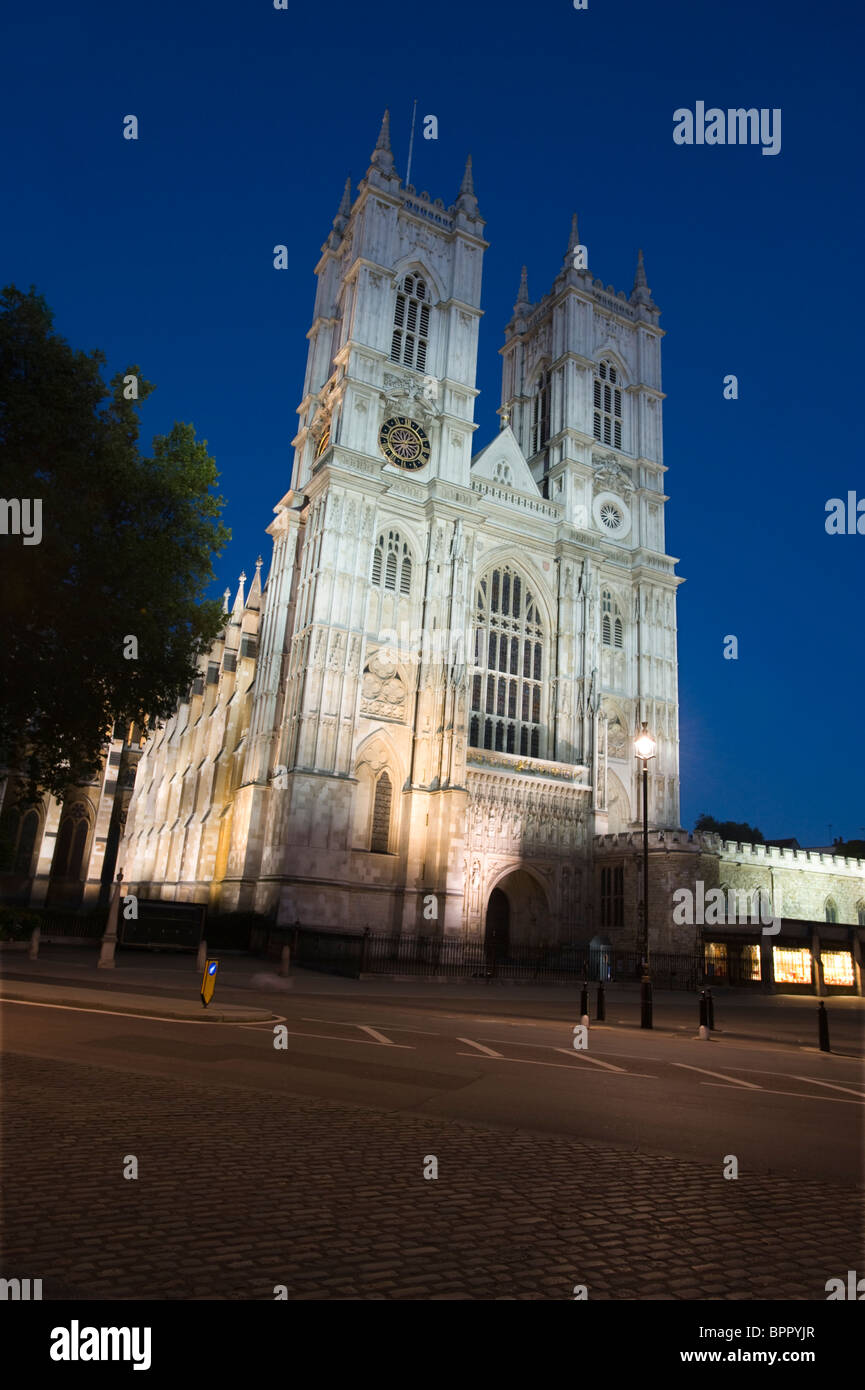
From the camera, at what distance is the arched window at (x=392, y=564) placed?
3688 centimetres

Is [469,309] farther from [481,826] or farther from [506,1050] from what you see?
[506,1050]

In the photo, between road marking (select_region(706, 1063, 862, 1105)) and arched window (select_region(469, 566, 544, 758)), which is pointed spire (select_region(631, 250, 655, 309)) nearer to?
arched window (select_region(469, 566, 544, 758))

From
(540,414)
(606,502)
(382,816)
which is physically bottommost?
(382,816)

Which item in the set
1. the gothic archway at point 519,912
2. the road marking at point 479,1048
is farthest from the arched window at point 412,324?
the road marking at point 479,1048

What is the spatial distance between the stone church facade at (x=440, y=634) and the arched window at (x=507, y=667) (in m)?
0.12

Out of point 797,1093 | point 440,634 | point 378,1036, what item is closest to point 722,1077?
point 797,1093

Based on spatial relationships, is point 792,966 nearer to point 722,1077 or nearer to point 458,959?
point 458,959

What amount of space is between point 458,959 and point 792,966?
12239 millimetres

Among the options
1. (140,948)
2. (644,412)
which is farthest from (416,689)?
(644,412)

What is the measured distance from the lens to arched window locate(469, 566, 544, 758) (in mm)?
38656

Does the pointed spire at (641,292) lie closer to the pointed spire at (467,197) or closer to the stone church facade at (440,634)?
the stone church facade at (440,634)

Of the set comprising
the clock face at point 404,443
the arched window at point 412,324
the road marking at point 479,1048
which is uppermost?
the arched window at point 412,324

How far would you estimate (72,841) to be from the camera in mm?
56875
